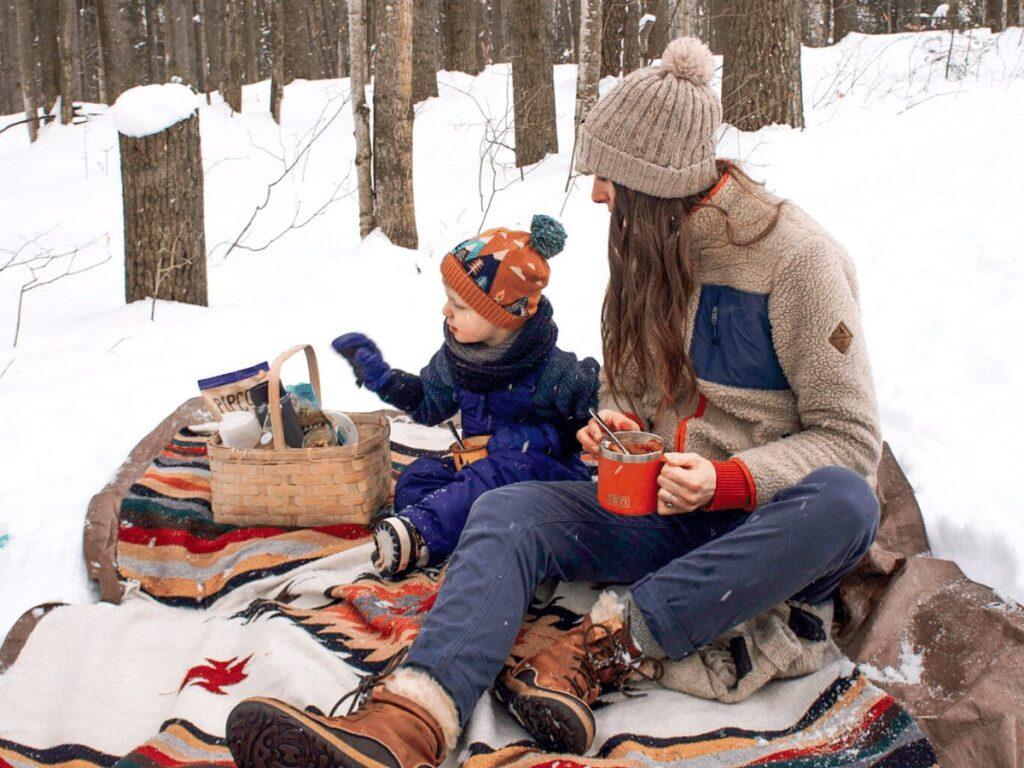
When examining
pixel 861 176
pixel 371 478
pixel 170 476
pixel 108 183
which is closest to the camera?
pixel 371 478

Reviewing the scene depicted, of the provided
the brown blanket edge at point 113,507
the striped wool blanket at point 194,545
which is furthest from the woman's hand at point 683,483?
the brown blanket edge at point 113,507

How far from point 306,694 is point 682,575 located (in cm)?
89

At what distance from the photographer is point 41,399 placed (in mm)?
3730

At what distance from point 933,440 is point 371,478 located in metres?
1.87

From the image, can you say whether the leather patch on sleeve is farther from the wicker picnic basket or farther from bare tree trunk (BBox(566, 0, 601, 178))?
bare tree trunk (BBox(566, 0, 601, 178))

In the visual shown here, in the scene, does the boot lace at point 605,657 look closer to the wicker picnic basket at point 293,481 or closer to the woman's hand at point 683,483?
the woman's hand at point 683,483

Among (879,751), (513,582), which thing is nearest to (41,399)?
(513,582)

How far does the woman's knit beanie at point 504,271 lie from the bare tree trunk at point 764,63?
4.81 metres

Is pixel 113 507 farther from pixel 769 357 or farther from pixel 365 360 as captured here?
pixel 769 357

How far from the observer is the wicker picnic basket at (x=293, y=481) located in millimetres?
2826

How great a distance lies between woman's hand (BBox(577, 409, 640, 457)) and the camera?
2.34 m

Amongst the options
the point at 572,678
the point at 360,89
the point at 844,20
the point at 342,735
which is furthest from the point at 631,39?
the point at 844,20

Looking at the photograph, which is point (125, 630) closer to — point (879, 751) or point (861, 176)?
point (879, 751)

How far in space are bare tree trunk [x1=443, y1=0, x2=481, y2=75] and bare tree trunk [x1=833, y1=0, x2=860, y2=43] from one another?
959 cm
